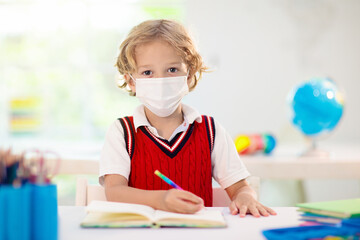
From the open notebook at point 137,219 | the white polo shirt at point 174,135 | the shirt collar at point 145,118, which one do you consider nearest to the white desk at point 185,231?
the open notebook at point 137,219

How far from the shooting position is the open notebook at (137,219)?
36.7 inches

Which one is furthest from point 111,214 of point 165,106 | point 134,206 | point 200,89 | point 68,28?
point 68,28

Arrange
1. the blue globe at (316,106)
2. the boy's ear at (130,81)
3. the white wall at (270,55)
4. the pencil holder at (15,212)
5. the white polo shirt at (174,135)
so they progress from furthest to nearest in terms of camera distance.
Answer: the white wall at (270,55), the blue globe at (316,106), the boy's ear at (130,81), the white polo shirt at (174,135), the pencil holder at (15,212)

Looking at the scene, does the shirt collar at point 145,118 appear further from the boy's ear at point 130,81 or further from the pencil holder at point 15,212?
the pencil holder at point 15,212

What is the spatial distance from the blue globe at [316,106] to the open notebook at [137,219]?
148cm

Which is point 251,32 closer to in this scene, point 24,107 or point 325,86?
point 325,86

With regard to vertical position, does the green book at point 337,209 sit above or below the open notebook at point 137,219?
above

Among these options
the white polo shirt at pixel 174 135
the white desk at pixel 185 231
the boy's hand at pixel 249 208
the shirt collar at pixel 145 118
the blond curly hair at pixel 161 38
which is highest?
the blond curly hair at pixel 161 38

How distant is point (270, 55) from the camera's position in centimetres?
428

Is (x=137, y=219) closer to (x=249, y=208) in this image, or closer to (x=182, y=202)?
(x=182, y=202)

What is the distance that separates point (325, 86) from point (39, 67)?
3416 mm

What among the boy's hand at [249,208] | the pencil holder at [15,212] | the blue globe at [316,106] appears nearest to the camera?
the pencil holder at [15,212]

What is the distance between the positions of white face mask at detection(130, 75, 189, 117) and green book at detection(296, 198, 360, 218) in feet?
1.73

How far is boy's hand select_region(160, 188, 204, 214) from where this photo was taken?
99 centimetres
